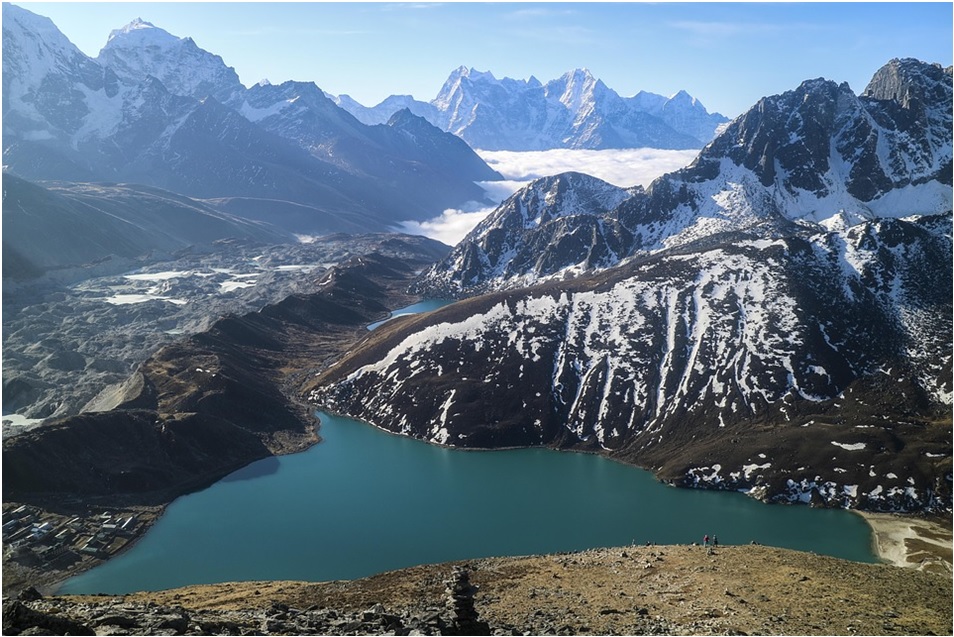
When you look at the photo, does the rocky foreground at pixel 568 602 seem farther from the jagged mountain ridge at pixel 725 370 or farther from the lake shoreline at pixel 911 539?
the jagged mountain ridge at pixel 725 370

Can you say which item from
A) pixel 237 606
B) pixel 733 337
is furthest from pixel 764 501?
pixel 237 606

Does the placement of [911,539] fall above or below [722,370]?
below

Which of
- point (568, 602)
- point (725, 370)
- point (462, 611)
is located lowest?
point (568, 602)

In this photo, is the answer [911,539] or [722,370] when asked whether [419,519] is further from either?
[722,370]

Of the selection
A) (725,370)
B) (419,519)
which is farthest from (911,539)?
(419,519)

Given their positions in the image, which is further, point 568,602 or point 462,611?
point 568,602

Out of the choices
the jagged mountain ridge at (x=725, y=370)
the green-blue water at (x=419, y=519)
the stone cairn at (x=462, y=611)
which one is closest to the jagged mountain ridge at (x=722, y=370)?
the jagged mountain ridge at (x=725, y=370)
